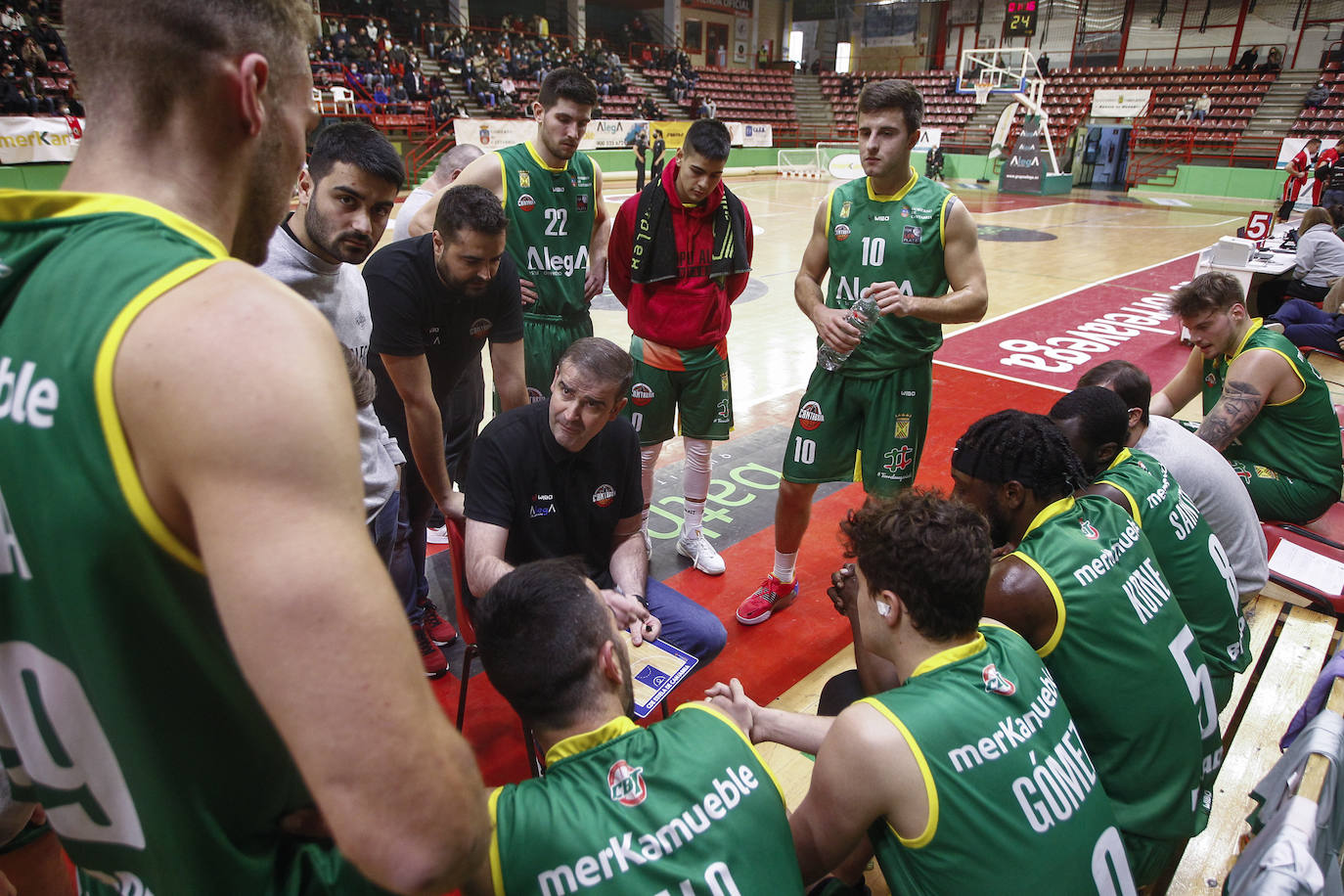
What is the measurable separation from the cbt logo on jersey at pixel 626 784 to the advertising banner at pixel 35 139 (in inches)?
605

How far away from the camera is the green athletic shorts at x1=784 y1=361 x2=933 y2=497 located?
3.74 metres

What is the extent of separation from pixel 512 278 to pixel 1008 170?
22797 mm

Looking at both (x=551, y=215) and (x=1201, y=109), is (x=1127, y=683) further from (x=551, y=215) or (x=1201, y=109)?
(x=1201, y=109)

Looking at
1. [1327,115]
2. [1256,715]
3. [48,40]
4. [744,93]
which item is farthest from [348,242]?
[744,93]

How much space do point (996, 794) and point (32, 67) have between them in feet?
64.4

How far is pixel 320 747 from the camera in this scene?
0.67m

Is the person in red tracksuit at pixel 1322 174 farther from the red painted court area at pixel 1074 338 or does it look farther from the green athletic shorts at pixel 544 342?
the green athletic shorts at pixel 544 342

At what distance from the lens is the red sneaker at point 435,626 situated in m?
3.48

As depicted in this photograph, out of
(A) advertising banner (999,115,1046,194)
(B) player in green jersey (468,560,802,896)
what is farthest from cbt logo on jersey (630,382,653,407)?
(A) advertising banner (999,115,1046,194)

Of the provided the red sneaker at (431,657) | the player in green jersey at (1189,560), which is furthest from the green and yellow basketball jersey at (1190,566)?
the red sneaker at (431,657)

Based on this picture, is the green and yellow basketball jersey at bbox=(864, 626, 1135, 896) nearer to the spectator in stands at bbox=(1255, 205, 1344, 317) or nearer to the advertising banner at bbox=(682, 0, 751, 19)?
the spectator in stands at bbox=(1255, 205, 1344, 317)

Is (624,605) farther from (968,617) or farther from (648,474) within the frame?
(648,474)

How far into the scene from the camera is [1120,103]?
24.4 meters

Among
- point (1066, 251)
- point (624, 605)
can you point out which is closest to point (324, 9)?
point (1066, 251)
